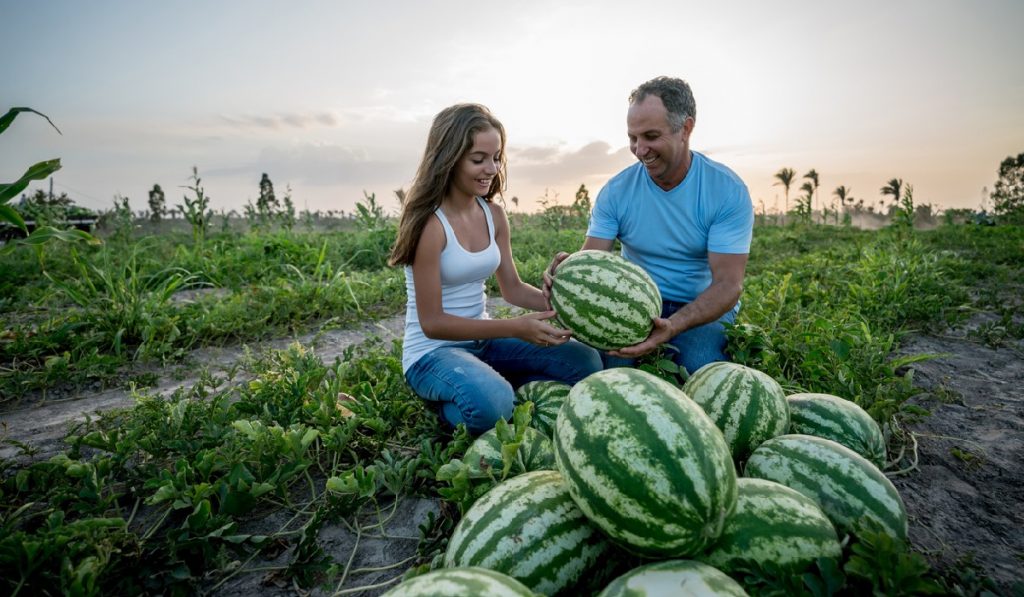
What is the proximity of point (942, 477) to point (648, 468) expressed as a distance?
1.94 metres

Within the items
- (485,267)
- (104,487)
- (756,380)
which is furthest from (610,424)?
(104,487)

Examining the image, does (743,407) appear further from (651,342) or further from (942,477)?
(942,477)

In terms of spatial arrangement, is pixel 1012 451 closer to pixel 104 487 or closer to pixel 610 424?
pixel 610 424

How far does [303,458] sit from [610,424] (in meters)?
1.55

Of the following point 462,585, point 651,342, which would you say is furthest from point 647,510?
point 651,342

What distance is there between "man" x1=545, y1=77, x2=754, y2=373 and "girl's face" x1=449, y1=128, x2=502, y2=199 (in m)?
0.66

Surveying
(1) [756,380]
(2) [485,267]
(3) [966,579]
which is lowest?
(3) [966,579]

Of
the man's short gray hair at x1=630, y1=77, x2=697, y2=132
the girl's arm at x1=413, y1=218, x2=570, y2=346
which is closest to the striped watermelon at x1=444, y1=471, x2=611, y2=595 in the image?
the girl's arm at x1=413, y1=218, x2=570, y2=346

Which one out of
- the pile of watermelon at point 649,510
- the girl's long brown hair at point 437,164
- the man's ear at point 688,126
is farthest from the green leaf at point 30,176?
the man's ear at point 688,126

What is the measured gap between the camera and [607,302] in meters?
2.69

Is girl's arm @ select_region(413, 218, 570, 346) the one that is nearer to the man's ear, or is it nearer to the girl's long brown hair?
the girl's long brown hair

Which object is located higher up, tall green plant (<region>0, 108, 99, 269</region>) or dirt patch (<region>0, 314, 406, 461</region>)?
tall green plant (<region>0, 108, 99, 269</region>)

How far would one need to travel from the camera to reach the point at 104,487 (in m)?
2.29

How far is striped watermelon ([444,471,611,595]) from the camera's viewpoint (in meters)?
1.43
